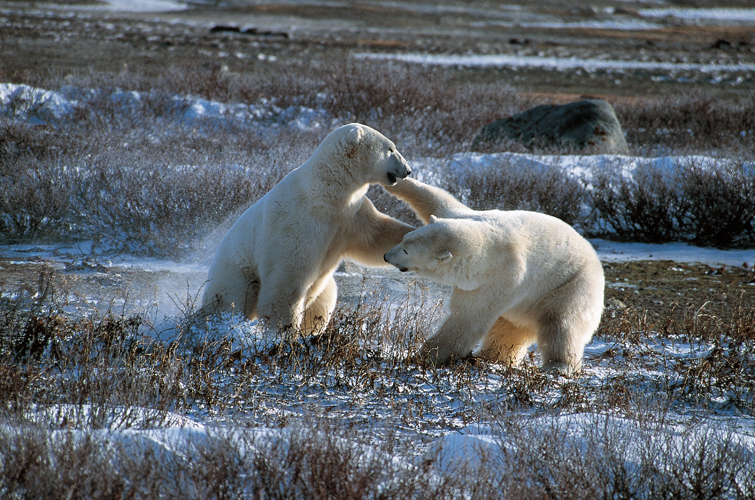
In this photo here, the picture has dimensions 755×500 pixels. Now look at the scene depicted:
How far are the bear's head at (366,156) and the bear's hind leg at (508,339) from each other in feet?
4.07

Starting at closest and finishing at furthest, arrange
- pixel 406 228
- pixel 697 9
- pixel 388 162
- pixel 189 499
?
pixel 189 499 → pixel 388 162 → pixel 406 228 → pixel 697 9

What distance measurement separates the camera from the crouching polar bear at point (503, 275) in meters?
3.57

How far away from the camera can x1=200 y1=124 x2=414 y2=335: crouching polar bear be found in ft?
13.0

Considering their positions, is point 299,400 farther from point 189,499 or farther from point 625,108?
point 625,108

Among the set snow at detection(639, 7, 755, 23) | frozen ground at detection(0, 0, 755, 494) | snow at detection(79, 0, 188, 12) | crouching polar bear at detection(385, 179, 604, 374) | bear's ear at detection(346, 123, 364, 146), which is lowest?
frozen ground at detection(0, 0, 755, 494)

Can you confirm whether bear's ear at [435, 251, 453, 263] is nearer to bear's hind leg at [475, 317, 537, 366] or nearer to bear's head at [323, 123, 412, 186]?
bear's head at [323, 123, 412, 186]

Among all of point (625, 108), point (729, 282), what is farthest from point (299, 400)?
point (625, 108)

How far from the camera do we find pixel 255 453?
238 cm

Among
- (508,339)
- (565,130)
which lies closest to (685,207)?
(565,130)

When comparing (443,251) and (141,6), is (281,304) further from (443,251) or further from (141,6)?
(141,6)

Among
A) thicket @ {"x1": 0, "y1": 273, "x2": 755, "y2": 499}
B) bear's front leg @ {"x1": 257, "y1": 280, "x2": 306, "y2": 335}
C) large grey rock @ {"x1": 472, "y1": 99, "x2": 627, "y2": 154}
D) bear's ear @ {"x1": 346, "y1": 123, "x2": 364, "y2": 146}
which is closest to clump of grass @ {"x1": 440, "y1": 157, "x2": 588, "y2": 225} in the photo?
large grey rock @ {"x1": 472, "y1": 99, "x2": 627, "y2": 154}

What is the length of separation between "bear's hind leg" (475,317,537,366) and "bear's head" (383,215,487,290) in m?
0.82

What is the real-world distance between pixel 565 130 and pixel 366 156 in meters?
8.10

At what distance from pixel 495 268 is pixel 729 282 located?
433 cm
